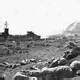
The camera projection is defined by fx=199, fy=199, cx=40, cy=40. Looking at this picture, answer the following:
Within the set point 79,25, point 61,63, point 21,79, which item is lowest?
point 21,79

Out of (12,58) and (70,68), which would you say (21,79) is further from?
(12,58)

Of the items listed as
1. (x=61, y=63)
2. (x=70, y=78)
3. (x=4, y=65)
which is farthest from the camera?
(x=4, y=65)

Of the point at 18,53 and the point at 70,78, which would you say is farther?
the point at 18,53

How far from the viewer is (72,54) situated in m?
18.2

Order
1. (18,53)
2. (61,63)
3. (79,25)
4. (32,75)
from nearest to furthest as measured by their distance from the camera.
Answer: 1. (32,75)
2. (61,63)
3. (18,53)
4. (79,25)

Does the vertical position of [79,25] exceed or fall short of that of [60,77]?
it exceeds it

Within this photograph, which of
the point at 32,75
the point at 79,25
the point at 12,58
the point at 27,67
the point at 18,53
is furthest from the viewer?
the point at 79,25

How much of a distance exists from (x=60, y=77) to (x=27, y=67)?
4681 millimetres

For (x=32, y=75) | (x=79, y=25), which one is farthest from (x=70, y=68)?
(x=79, y=25)

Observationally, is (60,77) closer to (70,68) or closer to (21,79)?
(70,68)

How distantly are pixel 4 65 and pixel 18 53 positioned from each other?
17.5 ft

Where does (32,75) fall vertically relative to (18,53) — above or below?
below

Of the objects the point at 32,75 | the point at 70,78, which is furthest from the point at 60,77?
the point at 32,75

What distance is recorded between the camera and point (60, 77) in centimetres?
1392
